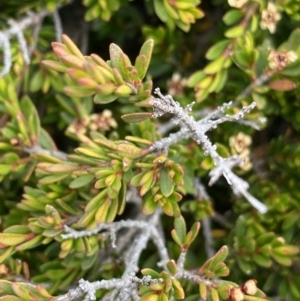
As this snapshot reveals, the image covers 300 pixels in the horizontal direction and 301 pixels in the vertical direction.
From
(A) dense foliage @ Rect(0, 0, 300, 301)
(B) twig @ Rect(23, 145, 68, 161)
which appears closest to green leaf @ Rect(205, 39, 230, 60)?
(A) dense foliage @ Rect(0, 0, 300, 301)

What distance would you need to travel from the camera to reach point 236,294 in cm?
88

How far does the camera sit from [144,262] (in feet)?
4.14

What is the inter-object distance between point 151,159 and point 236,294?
0.28m

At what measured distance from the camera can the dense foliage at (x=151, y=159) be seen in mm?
892

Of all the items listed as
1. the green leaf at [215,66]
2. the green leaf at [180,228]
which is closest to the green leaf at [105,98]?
the green leaf at [180,228]

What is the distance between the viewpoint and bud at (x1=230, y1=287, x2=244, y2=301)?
2.87 ft

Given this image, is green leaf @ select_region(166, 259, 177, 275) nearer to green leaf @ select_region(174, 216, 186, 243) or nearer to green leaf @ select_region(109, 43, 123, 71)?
green leaf @ select_region(174, 216, 186, 243)

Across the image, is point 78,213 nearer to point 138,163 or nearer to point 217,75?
point 138,163

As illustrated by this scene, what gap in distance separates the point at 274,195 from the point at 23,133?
560 mm

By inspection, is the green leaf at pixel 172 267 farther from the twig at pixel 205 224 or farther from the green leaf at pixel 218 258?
the twig at pixel 205 224

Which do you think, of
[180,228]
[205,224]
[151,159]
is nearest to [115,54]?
[151,159]

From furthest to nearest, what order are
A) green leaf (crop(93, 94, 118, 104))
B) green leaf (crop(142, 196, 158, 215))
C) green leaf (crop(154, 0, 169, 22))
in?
green leaf (crop(154, 0, 169, 22)) < green leaf (crop(142, 196, 158, 215)) < green leaf (crop(93, 94, 118, 104))

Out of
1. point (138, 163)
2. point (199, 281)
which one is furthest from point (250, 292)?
point (138, 163)

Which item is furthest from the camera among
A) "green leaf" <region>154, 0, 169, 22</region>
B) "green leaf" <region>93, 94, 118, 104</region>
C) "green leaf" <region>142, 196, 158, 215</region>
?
"green leaf" <region>154, 0, 169, 22</region>
